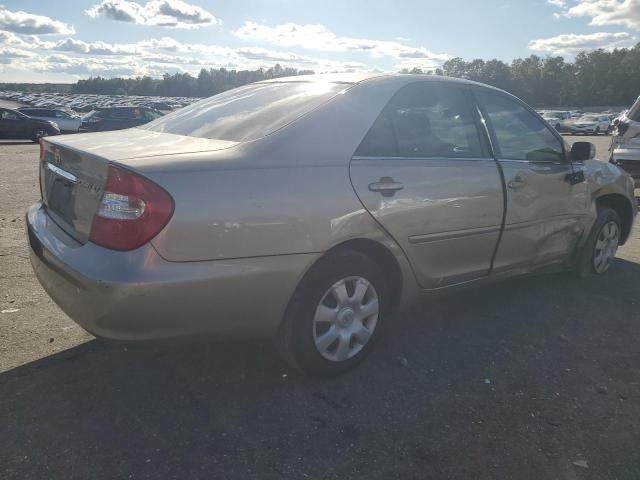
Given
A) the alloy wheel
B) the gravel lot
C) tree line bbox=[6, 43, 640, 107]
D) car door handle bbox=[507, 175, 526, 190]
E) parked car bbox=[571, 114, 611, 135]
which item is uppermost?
tree line bbox=[6, 43, 640, 107]

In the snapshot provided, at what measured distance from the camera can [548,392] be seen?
3002 millimetres

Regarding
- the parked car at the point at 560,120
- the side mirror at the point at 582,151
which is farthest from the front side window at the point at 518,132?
the parked car at the point at 560,120

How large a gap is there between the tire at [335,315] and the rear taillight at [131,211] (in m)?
0.80

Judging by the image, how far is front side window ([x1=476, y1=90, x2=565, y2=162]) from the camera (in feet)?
12.4

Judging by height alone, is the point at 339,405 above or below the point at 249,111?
below

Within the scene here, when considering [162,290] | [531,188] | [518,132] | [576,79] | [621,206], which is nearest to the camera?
[162,290]

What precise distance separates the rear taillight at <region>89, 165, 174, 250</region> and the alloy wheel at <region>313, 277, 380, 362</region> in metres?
0.95

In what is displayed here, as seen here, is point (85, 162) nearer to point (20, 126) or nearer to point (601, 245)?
point (601, 245)

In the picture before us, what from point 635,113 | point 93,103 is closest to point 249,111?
point 635,113

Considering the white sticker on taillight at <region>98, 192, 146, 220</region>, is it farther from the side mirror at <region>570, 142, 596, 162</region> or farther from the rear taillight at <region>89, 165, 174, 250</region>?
the side mirror at <region>570, 142, 596, 162</region>

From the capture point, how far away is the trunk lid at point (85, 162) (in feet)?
8.32

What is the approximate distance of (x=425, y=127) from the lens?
3.36 meters

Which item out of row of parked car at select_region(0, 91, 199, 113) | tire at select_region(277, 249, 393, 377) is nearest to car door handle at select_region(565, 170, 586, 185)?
tire at select_region(277, 249, 393, 377)

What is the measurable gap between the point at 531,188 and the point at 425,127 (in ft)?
3.36
